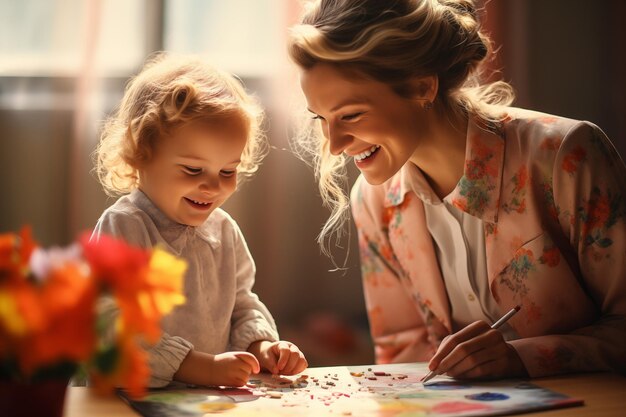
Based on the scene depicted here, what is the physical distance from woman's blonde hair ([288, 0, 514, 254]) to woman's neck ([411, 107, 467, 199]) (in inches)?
0.9

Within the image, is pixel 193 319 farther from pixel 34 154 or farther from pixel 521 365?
pixel 34 154

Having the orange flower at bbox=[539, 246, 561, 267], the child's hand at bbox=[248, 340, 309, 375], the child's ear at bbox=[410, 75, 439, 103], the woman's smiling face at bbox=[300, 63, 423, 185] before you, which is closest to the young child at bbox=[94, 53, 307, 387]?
the child's hand at bbox=[248, 340, 309, 375]

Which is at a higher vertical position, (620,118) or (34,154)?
(620,118)

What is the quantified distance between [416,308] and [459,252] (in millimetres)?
178

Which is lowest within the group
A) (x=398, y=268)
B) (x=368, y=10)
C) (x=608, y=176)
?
(x=398, y=268)

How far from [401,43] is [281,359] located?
59cm

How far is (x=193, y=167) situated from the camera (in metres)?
1.35

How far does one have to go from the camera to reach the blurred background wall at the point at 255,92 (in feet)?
6.93

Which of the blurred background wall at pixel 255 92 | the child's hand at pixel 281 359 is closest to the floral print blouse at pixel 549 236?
the child's hand at pixel 281 359

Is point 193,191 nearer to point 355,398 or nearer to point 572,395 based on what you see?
point 355,398

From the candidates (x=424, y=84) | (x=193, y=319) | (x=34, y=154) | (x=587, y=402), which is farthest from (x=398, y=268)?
(x=34, y=154)

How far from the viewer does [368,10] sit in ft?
4.91

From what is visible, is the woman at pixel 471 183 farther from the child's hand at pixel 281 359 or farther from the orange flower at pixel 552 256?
the child's hand at pixel 281 359

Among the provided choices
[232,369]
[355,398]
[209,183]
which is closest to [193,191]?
[209,183]
